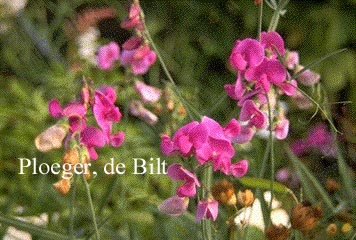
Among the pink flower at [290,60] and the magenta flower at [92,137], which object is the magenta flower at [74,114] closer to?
the magenta flower at [92,137]

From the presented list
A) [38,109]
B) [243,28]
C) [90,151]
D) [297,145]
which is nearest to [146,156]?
[38,109]

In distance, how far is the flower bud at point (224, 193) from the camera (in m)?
1.08

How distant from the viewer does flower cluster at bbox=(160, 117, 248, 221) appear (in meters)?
0.98

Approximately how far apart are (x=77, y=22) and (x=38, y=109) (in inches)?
22.0

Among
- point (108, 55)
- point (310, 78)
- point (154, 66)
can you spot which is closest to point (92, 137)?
point (310, 78)

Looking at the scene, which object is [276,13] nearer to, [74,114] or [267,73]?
[267,73]

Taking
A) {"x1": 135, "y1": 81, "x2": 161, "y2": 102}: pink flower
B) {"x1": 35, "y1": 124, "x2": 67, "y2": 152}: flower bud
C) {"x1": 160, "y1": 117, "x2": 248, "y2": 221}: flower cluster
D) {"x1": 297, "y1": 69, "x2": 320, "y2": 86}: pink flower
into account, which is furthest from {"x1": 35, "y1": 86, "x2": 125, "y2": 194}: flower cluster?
{"x1": 135, "y1": 81, "x2": 161, "y2": 102}: pink flower

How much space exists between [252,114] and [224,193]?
0.33 ft

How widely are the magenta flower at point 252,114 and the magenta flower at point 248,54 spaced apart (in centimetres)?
5

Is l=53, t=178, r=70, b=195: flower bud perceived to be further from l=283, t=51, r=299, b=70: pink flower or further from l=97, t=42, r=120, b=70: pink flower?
l=97, t=42, r=120, b=70: pink flower

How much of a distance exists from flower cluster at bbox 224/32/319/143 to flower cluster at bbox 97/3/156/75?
0.82ft

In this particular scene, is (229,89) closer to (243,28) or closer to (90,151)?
(90,151)

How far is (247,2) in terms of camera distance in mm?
3016

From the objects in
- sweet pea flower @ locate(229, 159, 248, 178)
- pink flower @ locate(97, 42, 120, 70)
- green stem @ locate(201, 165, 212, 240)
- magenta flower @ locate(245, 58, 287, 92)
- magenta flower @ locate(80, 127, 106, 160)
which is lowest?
pink flower @ locate(97, 42, 120, 70)
